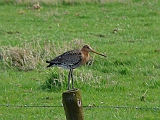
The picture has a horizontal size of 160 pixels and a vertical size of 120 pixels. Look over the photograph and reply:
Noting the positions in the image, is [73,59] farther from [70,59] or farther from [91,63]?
[91,63]

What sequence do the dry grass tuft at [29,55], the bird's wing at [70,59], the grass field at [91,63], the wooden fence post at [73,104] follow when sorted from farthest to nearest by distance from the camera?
the dry grass tuft at [29,55]
the grass field at [91,63]
the bird's wing at [70,59]
the wooden fence post at [73,104]

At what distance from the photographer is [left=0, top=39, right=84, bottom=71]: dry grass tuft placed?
14102mm

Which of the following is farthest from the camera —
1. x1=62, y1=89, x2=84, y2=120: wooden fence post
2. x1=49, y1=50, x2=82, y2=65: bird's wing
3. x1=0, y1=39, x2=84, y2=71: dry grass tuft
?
x1=0, y1=39, x2=84, y2=71: dry grass tuft

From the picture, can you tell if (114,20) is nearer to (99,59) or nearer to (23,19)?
(23,19)

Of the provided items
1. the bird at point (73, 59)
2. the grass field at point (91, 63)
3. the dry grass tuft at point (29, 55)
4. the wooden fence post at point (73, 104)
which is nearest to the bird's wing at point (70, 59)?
the bird at point (73, 59)

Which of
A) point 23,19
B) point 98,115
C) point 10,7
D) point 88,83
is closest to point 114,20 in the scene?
point 23,19

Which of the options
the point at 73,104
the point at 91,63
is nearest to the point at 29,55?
the point at 91,63

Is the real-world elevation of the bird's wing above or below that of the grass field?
above

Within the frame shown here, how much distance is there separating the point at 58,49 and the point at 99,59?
1.03m

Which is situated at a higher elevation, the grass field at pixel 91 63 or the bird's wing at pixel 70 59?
the bird's wing at pixel 70 59

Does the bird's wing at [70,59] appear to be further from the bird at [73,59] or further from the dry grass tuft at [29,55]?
the dry grass tuft at [29,55]

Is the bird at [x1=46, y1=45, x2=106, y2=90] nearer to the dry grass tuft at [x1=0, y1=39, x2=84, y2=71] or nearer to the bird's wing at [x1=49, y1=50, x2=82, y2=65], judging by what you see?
the bird's wing at [x1=49, y1=50, x2=82, y2=65]

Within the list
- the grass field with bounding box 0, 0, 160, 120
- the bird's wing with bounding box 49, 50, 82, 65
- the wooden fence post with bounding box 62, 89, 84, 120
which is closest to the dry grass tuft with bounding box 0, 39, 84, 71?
the grass field with bounding box 0, 0, 160, 120

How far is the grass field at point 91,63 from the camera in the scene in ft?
35.8
